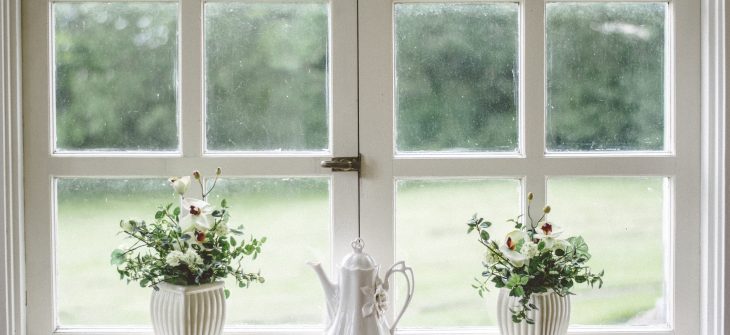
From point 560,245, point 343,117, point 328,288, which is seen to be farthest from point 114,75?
point 560,245

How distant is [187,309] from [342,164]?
1.71ft

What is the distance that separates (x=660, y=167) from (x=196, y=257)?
1.19m

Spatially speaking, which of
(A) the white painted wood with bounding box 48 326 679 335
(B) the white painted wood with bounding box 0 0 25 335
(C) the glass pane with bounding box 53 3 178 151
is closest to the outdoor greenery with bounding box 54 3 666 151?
(C) the glass pane with bounding box 53 3 178 151

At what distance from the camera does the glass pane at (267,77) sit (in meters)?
1.86

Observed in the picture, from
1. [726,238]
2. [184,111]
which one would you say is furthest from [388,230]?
[726,238]

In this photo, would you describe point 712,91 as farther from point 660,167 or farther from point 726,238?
point 726,238

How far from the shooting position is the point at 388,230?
1849mm

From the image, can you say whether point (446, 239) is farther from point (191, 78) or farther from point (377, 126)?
point (191, 78)

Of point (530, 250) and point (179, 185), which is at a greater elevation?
point (179, 185)

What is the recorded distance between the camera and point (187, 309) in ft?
5.33

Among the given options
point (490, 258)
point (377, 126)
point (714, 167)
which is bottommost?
point (490, 258)

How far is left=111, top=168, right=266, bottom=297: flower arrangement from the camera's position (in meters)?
1.64

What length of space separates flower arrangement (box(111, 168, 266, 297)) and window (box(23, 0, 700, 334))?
18 centimetres

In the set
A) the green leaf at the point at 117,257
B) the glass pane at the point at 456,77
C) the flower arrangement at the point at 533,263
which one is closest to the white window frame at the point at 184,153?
the glass pane at the point at 456,77
